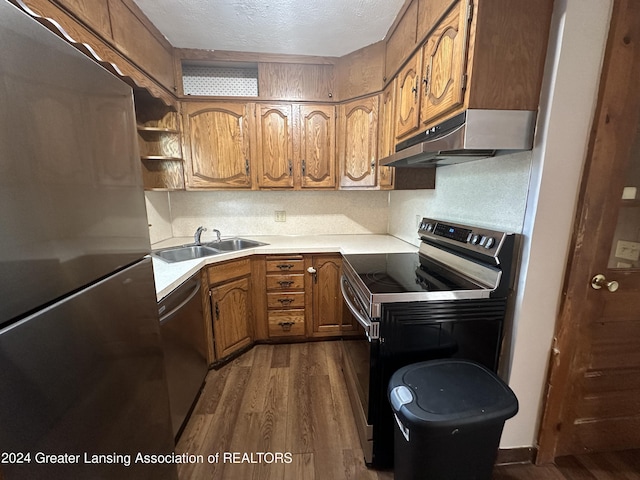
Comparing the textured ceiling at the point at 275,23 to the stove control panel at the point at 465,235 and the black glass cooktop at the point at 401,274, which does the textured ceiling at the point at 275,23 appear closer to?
the stove control panel at the point at 465,235

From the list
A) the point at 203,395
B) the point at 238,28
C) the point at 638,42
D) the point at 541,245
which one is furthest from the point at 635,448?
the point at 238,28

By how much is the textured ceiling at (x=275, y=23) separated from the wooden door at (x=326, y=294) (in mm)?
1652

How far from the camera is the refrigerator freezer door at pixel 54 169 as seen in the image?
0.47 metres

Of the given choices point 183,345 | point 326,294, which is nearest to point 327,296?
point 326,294

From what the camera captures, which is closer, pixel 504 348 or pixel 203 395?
pixel 504 348

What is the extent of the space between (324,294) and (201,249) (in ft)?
3.75

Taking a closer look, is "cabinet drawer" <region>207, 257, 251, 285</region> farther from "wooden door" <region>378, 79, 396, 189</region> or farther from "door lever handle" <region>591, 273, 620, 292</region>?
"door lever handle" <region>591, 273, 620, 292</region>

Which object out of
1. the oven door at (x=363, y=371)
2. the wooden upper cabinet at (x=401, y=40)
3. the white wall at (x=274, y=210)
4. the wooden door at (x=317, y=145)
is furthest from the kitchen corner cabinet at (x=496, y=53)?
the white wall at (x=274, y=210)

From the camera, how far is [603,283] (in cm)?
112

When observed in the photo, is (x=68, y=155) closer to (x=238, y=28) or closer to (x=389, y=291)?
Answer: (x=389, y=291)

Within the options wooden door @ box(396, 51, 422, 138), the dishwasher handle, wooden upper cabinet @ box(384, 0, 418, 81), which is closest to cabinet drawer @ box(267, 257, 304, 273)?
the dishwasher handle

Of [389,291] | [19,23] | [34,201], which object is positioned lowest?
[389,291]

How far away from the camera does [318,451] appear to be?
1390 mm

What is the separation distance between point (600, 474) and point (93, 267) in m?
2.20
